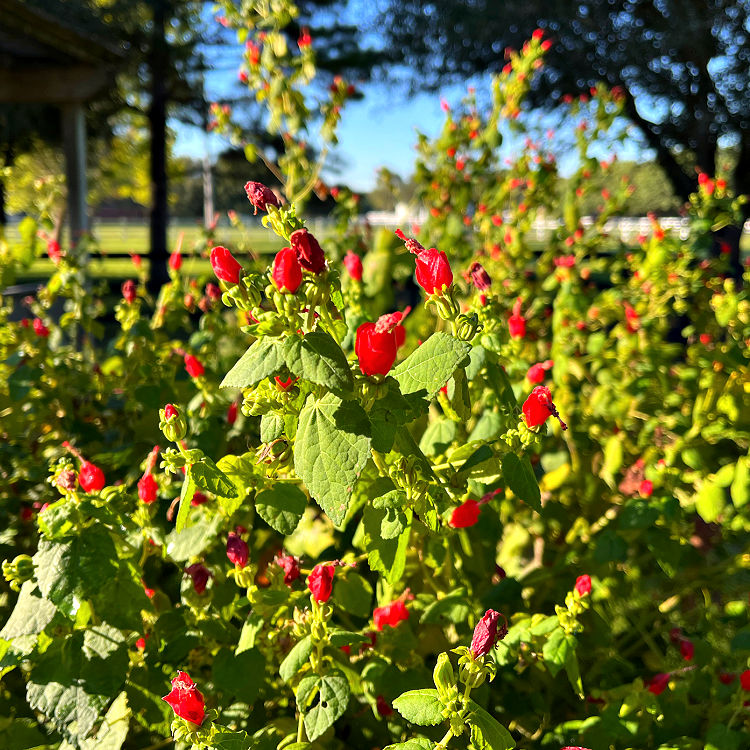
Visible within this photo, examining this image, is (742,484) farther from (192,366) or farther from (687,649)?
(192,366)

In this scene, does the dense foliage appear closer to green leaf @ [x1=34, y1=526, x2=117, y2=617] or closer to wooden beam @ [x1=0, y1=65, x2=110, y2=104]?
green leaf @ [x1=34, y1=526, x2=117, y2=617]

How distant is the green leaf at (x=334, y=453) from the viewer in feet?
2.27

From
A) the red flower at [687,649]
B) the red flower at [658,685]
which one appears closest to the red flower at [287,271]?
the red flower at [658,685]

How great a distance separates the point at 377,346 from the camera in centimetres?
71

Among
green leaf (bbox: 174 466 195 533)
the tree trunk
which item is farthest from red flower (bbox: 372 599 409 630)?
the tree trunk

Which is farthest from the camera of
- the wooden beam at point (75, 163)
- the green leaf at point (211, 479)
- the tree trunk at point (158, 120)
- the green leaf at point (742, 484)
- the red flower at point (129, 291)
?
the tree trunk at point (158, 120)

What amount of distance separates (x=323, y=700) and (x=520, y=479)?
0.37 metres

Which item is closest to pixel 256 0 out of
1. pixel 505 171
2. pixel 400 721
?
pixel 505 171

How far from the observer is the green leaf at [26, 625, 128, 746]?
889mm

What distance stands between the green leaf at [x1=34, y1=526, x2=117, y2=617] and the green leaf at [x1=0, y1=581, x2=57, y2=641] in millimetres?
51

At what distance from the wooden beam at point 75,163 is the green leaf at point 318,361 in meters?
6.33

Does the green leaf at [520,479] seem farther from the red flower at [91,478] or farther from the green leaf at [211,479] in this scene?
the red flower at [91,478]

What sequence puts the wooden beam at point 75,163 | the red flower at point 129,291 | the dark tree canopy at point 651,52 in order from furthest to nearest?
1. the dark tree canopy at point 651,52
2. the wooden beam at point 75,163
3. the red flower at point 129,291

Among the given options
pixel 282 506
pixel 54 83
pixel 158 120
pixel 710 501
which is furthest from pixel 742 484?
pixel 158 120
